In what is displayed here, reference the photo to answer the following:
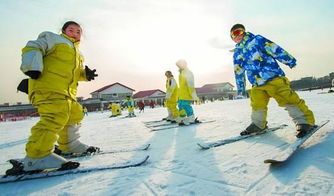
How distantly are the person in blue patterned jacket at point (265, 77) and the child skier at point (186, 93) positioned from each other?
2780 millimetres

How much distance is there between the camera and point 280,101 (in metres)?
3.28

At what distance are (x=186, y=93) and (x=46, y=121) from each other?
185 inches

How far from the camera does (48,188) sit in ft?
6.16

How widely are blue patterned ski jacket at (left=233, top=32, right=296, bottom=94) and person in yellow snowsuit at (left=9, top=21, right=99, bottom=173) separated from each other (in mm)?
2557

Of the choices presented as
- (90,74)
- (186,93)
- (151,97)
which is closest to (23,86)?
(90,74)

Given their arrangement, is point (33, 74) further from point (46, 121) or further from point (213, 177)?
point (213, 177)

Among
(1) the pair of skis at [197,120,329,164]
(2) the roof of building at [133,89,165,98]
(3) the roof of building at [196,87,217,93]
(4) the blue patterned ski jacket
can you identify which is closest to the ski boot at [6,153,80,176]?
(1) the pair of skis at [197,120,329,164]

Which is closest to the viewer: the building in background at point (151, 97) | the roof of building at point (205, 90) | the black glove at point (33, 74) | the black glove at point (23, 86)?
the black glove at point (33, 74)

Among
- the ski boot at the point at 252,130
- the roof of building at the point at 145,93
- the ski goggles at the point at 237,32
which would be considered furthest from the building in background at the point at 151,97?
the ski boot at the point at 252,130

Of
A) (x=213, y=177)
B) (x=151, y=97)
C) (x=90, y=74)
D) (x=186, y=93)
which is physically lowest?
(x=213, y=177)

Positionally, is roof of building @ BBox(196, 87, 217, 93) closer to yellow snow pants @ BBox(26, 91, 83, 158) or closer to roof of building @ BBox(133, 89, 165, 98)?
roof of building @ BBox(133, 89, 165, 98)

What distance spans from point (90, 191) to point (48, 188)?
42 centimetres

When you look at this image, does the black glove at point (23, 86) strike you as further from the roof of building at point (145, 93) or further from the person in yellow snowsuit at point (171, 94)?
the roof of building at point (145, 93)

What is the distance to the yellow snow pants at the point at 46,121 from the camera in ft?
7.37
